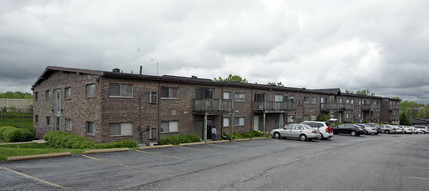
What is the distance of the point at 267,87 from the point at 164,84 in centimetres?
1405

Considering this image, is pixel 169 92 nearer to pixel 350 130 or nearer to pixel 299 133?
pixel 299 133

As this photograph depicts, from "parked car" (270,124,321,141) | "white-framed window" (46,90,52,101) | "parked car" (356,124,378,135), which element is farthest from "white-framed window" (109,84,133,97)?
"parked car" (356,124,378,135)

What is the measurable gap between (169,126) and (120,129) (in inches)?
164

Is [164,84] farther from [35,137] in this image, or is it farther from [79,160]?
[35,137]

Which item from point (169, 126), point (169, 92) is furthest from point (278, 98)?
point (169, 126)

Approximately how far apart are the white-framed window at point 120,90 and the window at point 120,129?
6.93 feet

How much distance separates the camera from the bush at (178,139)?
21.0 meters

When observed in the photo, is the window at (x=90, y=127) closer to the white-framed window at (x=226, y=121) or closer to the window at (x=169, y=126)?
the window at (x=169, y=126)

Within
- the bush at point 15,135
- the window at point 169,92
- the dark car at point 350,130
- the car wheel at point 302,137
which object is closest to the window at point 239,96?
the car wheel at point 302,137

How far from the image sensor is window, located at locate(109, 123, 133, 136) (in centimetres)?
1973

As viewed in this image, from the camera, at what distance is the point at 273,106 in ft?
104

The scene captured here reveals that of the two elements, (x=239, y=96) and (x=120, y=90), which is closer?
(x=120, y=90)

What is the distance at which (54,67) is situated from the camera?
25.0m

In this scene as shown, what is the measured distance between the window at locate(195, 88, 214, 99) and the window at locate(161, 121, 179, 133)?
3.34m
